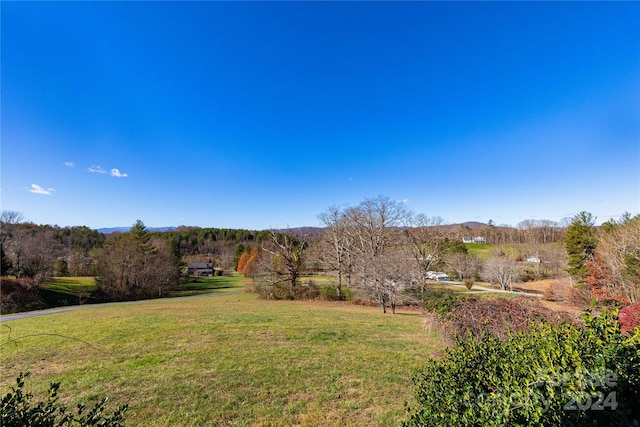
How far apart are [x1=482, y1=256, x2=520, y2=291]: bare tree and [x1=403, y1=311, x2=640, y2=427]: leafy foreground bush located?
138 ft

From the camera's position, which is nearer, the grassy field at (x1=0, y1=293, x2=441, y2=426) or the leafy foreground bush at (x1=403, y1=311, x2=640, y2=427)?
the leafy foreground bush at (x1=403, y1=311, x2=640, y2=427)

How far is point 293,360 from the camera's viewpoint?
6.83m

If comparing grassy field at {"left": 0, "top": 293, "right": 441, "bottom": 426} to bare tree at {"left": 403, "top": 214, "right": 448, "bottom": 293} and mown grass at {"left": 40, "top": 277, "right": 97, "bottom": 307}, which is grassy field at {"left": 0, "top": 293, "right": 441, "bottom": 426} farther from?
mown grass at {"left": 40, "top": 277, "right": 97, "bottom": 307}

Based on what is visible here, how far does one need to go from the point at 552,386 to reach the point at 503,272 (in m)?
43.1

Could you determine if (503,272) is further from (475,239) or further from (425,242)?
(475,239)

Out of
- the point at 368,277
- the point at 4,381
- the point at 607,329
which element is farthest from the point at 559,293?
the point at 4,381

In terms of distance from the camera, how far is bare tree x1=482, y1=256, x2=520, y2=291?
36.6m


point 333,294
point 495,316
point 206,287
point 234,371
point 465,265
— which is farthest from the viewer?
point 206,287

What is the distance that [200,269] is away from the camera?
6819 centimetres

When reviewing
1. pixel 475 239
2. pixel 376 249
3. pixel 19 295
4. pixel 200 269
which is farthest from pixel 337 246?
pixel 475 239

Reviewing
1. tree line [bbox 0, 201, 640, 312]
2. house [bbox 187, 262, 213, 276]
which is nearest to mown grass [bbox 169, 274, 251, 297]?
tree line [bbox 0, 201, 640, 312]

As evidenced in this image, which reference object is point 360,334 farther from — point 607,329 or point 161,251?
point 161,251

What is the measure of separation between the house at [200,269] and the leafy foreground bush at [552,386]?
7281 cm

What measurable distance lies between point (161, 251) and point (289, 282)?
1051 inches
